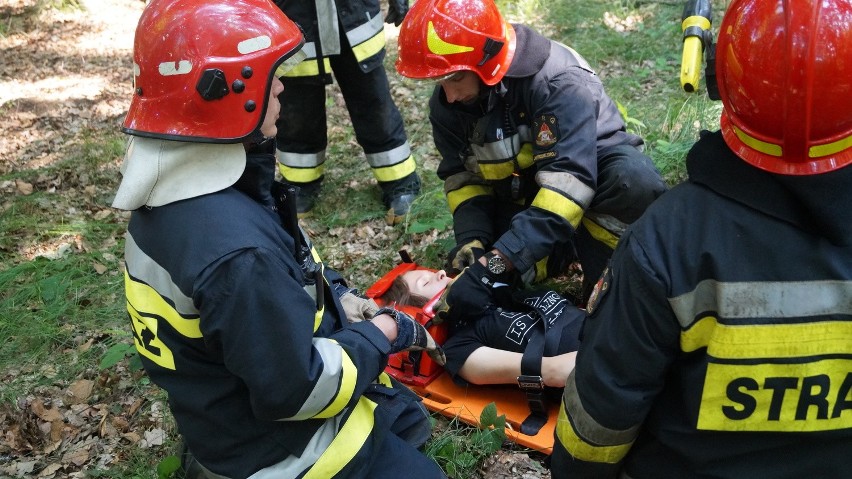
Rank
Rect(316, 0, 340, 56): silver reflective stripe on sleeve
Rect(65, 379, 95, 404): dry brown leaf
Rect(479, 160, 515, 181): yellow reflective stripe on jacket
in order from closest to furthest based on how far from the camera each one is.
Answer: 1. Rect(65, 379, 95, 404): dry brown leaf
2. Rect(479, 160, 515, 181): yellow reflective stripe on jacket
3. Rect(316, 0, 340, 56): silver reflective stripe on sleeve

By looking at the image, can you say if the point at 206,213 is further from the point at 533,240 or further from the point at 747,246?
the point at 533,240

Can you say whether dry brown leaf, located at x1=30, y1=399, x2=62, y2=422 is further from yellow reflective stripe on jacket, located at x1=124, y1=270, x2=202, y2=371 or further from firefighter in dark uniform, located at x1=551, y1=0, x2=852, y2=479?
firefighter in dark uniform, located at x1=551, y1=0, x2=852, y2=479

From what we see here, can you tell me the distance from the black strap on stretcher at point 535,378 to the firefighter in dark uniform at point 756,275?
1.45m

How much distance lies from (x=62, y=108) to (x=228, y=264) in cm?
569

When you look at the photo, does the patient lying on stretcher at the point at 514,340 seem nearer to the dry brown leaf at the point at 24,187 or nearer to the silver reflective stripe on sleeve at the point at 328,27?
the silver reflective stripe on sleeve at the point at 328,27

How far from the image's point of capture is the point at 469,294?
3461mm

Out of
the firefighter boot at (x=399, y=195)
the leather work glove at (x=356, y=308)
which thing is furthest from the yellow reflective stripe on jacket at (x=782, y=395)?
the firefighter boot at (x=399, y=195)

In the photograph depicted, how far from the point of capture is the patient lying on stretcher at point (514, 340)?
3.22 m

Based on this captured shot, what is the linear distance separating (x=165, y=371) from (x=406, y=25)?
201 centimetres

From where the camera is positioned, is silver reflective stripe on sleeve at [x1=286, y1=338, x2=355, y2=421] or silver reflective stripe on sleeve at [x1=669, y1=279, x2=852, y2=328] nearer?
silver reflective stripe on sleeve at [x1=669, y1=279, x2=852, y2=328]

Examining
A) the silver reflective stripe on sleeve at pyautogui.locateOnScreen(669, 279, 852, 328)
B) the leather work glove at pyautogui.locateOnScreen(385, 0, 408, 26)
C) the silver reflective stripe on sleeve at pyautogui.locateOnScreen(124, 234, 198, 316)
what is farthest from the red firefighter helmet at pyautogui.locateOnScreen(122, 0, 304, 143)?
the leather work glove at pyautogui.locateOnScreen(385, 0, 408, 26)

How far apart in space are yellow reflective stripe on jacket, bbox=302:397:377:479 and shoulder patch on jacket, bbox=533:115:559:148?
1620 mm

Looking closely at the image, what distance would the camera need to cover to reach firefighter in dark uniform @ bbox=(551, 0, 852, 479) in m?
1.38

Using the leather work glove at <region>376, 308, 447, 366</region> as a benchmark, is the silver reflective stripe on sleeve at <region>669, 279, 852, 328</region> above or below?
above
